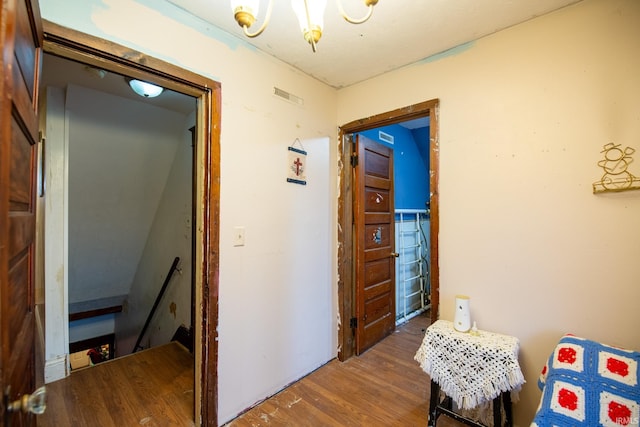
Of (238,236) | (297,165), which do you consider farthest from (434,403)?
(297,165)

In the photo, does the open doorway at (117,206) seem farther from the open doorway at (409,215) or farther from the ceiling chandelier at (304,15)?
the open doorway at (409,215)

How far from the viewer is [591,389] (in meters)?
1.13

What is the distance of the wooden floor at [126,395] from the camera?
69.9 inches

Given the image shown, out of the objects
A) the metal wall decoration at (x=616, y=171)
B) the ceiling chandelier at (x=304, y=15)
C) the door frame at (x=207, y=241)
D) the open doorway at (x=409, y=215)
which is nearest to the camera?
the ceiling chandelier at (x=304, y=15)

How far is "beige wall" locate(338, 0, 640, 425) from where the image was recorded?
1383 mm

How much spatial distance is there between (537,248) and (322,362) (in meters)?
1.85

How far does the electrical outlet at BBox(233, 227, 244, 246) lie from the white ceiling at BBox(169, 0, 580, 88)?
48.8 inches

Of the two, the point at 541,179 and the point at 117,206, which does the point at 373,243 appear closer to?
the point at 541,179

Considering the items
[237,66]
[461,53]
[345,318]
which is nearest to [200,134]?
[237,66]

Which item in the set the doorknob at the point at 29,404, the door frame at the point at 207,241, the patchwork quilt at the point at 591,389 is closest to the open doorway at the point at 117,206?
the door frame at the point at 207,241

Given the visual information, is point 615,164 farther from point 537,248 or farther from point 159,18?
point 159,18

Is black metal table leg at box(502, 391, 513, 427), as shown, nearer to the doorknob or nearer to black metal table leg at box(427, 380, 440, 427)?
black metal table leg at box(427, 380, 440, 427)

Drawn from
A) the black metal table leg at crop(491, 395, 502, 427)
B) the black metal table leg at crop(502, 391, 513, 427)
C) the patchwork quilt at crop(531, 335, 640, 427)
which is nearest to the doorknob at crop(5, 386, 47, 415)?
the patchwork quilt at crop(531, 335, 640, 427)

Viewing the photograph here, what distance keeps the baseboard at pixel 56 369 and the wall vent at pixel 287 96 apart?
265 cm
